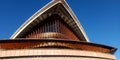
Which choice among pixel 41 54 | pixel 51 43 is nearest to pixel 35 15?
pixel 51 43

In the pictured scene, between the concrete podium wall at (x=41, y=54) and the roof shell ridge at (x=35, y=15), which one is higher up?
the roof shell ridge at (x=35, y=15)

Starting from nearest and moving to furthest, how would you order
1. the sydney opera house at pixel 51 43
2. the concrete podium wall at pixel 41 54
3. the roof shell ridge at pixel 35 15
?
the concrete podium wall at pixel 41 54
the sydney opera house at pixel 51 43
the roof shell ridge at pixel 35 15

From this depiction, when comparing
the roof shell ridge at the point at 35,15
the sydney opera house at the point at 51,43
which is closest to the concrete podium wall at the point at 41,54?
the sydney opera house at the point at 51,43

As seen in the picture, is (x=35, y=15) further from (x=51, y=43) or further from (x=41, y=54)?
(x=41, y=54)

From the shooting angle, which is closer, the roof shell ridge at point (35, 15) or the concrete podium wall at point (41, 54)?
the concrete podium wall at point (41, 54)

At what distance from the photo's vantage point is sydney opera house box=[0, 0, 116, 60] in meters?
19.2

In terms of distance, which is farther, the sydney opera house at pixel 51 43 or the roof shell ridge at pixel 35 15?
the roof shell ridge at pixel 35 15

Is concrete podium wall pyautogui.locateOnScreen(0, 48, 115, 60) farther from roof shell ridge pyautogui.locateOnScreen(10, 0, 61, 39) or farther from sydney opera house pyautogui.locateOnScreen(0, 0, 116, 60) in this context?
roof shell ridge pyautogui.locateOnScreen(10, 0, 61, 39)

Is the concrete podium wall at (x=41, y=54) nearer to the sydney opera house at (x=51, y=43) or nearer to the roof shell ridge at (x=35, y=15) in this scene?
the sydney opera house at (x=51, y=43)

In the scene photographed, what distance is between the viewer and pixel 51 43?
2080 cm

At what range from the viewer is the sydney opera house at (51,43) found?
62.8 feet

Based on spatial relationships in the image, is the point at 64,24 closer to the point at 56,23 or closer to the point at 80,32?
the point at 56,23

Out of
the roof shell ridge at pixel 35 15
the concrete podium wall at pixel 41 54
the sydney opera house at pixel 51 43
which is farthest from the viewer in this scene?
the roof shell ridge at pixel 35 15

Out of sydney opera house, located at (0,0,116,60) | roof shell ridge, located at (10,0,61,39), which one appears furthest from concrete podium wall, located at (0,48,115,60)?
roof shell ridge, located at (10,0,61,39)
